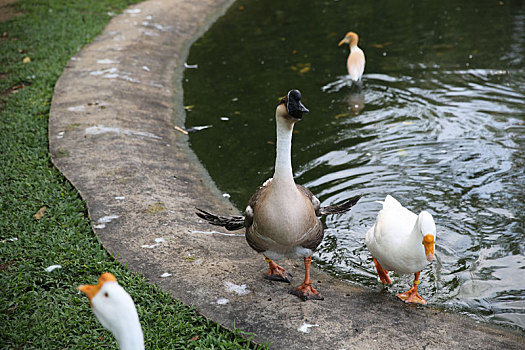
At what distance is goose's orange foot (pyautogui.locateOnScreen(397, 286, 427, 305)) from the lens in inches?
157

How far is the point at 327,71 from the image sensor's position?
9125mm

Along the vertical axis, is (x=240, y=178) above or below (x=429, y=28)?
below

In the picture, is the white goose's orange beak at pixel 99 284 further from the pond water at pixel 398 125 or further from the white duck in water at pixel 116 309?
the pond water at pixel 398 125

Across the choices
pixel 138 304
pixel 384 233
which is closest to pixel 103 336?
pixel 138 304

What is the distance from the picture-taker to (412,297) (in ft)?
13.1

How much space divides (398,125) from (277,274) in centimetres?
369

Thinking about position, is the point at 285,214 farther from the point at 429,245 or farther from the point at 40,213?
the point at 40,213

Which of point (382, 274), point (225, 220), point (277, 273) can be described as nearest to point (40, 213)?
point (225, 220)

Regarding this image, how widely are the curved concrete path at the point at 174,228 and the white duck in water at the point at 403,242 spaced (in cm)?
24

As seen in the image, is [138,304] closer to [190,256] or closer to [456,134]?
[190,256]

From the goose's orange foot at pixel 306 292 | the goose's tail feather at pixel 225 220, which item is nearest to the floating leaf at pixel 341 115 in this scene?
the goose's tail feather at pixel 225 220

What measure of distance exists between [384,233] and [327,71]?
553cm

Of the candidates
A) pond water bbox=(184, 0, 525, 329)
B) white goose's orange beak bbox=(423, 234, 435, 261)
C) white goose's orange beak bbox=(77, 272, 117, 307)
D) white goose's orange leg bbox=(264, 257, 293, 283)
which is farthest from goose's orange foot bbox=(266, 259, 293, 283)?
white goose's orange beak bbox=(77, 272, 117, 307)

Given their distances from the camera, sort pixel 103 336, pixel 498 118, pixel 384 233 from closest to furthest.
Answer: pixel 103 336, pixel 384 233, pixel 498 118
